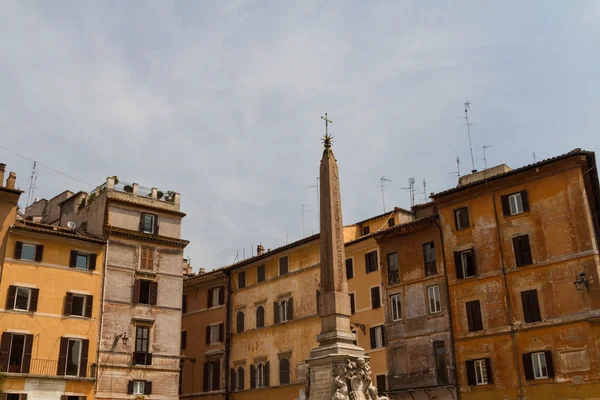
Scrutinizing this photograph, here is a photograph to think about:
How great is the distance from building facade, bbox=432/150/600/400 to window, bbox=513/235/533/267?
0.05 meters

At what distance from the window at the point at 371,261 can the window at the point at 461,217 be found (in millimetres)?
5035

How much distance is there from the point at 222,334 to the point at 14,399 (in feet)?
45.6

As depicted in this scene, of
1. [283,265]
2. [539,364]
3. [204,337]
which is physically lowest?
[539,364]

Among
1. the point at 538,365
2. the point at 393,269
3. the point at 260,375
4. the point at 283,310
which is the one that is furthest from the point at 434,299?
→ the point at 260,375

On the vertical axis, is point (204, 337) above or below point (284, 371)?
above

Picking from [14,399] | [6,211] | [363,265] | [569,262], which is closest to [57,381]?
[14,399]

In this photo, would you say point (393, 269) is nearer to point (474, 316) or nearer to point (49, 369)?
point (474, 316)

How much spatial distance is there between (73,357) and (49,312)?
251 cm

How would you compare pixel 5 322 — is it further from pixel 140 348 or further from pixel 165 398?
pixel 165 398

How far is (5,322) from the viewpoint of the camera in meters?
30.1

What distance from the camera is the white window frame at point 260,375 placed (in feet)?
123

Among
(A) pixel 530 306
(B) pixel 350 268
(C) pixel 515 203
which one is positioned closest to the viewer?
(A) pixel 530 306

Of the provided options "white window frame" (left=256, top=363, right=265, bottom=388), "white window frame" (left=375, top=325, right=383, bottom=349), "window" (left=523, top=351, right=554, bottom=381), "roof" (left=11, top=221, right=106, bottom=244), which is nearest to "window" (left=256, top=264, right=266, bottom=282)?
"white window frame" (left=256, top=363, right=265, bottom=388)

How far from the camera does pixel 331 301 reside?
16.5 m
